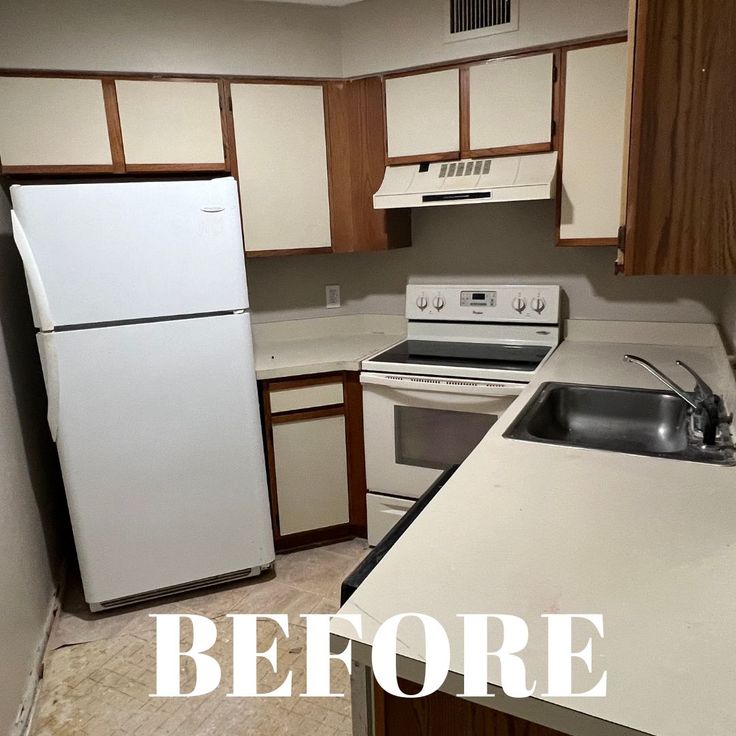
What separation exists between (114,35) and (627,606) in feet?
8.12

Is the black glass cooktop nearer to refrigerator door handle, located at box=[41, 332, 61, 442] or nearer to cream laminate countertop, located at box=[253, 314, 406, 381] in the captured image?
cream laminate countertop, located at box=[253, 314, 406, 381]

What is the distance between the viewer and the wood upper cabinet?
2240 millimetres

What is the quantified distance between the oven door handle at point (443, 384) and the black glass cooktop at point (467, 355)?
7 centimetres

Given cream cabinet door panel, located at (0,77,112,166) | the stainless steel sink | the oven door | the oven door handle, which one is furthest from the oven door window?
cream cabinet door panel, located at (0,77,112,166)

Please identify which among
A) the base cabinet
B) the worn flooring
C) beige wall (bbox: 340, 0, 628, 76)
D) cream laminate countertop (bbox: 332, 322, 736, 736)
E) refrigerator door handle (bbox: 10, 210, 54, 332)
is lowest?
the worn flooring

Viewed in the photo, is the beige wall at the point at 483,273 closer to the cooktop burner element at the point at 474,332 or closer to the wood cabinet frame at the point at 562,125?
the cooktop burner element at the point at 474,332

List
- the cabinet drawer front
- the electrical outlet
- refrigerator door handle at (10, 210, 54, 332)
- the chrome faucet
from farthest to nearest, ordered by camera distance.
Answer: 1. the electrical outlet
2. the cabinet drawer front
3. refrigerator door handle at (10, 210, 54, 332)
4. the chrome faucet

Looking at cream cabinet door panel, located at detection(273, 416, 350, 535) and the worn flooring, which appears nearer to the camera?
the worn flooring

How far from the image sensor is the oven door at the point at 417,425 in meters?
2.33

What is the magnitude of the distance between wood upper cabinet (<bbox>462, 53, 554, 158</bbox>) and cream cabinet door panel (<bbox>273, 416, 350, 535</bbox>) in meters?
1.31

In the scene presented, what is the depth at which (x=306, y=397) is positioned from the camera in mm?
2555

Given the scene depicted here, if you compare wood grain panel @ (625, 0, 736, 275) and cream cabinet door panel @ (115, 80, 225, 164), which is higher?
cream cabinet door panel @ (115, 80, 225, 164)

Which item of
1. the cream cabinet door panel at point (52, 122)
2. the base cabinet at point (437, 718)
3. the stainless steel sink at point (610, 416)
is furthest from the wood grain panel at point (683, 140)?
the cream cabinet door panel at point (52, 122)

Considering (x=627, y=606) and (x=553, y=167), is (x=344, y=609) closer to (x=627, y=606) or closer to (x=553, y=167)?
(x=627, y=606)
